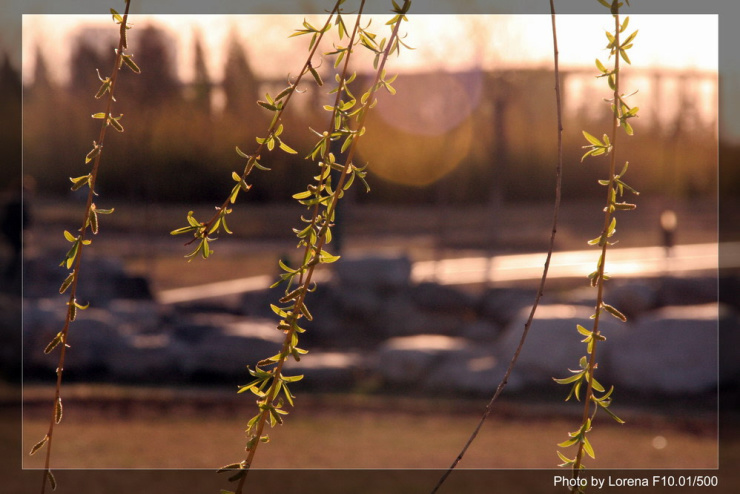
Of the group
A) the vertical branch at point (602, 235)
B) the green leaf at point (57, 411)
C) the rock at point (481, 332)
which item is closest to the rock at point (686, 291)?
the rock at point (481, 332)

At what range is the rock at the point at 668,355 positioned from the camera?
433 cm

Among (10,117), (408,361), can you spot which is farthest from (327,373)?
(10,117)

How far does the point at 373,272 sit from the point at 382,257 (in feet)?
0.63

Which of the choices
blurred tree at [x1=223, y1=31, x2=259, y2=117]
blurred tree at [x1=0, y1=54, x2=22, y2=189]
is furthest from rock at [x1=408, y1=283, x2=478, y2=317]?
blurred tree at [x1=0, y1=54, x2=22, y2=189]

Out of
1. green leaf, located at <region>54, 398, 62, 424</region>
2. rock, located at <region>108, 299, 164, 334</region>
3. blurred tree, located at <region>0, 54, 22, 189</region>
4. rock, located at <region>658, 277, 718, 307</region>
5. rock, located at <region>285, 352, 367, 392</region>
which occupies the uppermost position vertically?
blurred tree, located at <region>0, 54, 22, 189</region>

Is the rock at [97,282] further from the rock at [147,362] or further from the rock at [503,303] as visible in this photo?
the rock at [503,303]

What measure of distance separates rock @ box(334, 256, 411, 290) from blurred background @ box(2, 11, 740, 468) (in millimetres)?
18

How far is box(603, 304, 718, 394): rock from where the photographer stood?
433 centimetres

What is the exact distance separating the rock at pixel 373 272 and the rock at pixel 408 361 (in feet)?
4.89

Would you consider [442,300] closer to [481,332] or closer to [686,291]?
[481,332]

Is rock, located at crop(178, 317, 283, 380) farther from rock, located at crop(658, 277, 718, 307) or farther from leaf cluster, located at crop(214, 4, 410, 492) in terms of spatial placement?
leaf cluster, located at crop(214, 4, 410, 492)

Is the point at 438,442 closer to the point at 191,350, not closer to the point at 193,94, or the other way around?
the point at 191,350

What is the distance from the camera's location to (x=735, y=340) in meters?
4.50

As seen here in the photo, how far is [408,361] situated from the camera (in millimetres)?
4598
